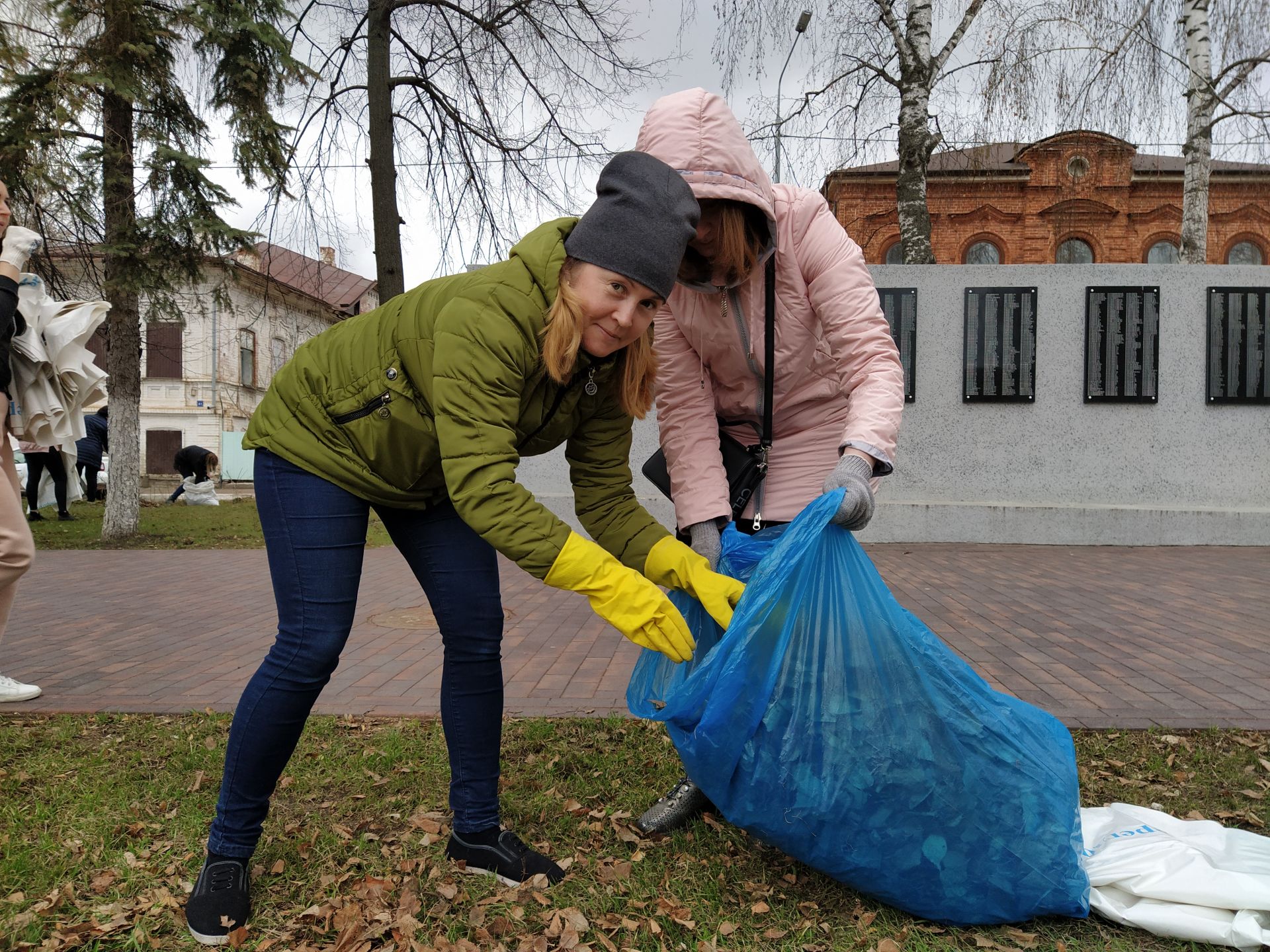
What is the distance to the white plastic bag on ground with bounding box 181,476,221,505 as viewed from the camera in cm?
1602

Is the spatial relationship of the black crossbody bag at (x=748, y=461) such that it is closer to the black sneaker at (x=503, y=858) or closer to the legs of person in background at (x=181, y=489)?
the black sneaker at (x=503, y=858)

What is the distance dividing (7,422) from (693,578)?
9.33 ft

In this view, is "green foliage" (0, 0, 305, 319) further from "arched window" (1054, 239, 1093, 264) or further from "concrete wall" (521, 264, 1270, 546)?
"arched window" (1054, 239, 1093, 264)

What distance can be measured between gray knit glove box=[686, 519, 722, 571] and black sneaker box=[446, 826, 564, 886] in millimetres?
848

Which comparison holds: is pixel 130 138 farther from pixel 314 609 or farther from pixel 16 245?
pixel 314 609

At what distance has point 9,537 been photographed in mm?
3252

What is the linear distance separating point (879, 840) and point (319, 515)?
1.40m

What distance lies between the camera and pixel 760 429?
2451 mm

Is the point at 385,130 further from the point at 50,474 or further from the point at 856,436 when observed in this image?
the point at 856,436

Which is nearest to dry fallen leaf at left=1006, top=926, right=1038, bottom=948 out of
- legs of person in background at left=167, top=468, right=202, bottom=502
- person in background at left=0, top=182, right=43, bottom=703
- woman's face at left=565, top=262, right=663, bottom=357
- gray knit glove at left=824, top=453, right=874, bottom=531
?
gray knit glove at left=824, top=453, right=874, bottom=531

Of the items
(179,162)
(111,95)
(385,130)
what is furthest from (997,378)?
(111,95)

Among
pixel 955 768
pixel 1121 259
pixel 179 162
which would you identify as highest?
pixel 1121 259

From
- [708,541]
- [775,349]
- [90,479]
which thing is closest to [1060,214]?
[90,479]

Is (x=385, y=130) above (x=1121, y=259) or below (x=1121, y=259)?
below
